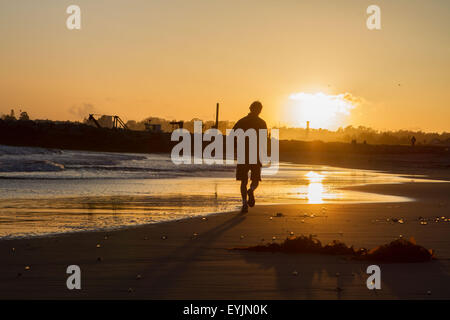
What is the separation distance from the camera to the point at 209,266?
6.97 meters

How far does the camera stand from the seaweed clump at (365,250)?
24.2 feet

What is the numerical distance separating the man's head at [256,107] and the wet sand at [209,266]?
3.44m

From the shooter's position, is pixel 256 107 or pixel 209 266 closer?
pixel 209 266

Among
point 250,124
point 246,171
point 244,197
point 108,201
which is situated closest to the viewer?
point 244,197

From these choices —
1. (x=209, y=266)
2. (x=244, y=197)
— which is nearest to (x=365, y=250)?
(x=209, y=266)

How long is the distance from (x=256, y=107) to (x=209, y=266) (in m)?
7.07

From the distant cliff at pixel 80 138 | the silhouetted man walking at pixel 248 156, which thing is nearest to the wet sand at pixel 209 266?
the silhouetted man walking at pixel 248 156

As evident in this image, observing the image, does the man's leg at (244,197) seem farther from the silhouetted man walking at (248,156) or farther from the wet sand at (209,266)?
the wet sand at (209,266)

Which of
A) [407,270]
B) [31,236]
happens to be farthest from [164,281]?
[31,236]

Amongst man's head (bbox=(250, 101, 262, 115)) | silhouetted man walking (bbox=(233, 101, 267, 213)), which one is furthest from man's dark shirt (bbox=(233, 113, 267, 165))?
man's head (bbox=(250, 101, 262, 115))

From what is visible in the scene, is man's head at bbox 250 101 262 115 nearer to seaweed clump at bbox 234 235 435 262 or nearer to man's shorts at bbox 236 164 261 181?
man's shorts at bbox 236 164 261 181

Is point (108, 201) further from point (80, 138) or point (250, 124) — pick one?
point (80, 138)

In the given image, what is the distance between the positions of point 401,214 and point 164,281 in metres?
8.19
